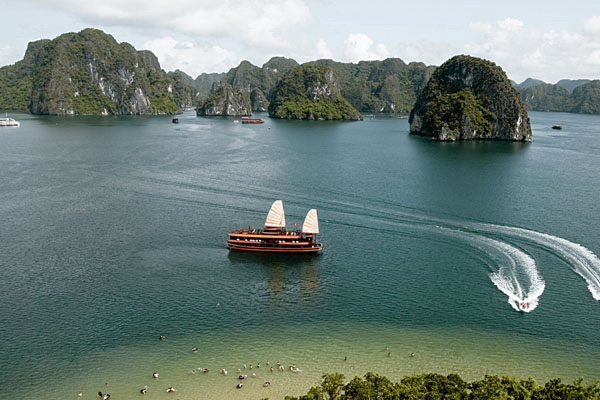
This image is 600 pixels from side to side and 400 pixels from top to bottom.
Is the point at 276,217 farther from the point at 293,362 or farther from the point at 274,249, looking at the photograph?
the point at 293,362

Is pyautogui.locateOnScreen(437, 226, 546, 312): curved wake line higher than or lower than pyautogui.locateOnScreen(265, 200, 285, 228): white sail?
lower

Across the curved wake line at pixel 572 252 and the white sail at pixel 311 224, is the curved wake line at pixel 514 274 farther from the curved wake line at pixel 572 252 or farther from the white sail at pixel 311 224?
the white sail at pixel 311 224

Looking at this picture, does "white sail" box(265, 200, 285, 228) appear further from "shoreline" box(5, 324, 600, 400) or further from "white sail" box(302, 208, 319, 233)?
"shoreline" box(5, 324, 600, 400)

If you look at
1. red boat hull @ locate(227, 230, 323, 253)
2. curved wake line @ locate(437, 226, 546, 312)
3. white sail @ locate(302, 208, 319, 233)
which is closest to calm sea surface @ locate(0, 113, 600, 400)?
curved wake line @ locate(437, 226, 546, 312)

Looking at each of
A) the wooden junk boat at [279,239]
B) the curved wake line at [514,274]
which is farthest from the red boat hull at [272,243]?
the curved wake line at [514,274]

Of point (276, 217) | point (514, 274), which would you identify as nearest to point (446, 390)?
point (514, 274)

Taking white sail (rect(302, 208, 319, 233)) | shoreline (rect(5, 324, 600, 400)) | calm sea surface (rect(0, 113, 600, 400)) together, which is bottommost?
shoreline (rect(5, 324, 600, 400))
